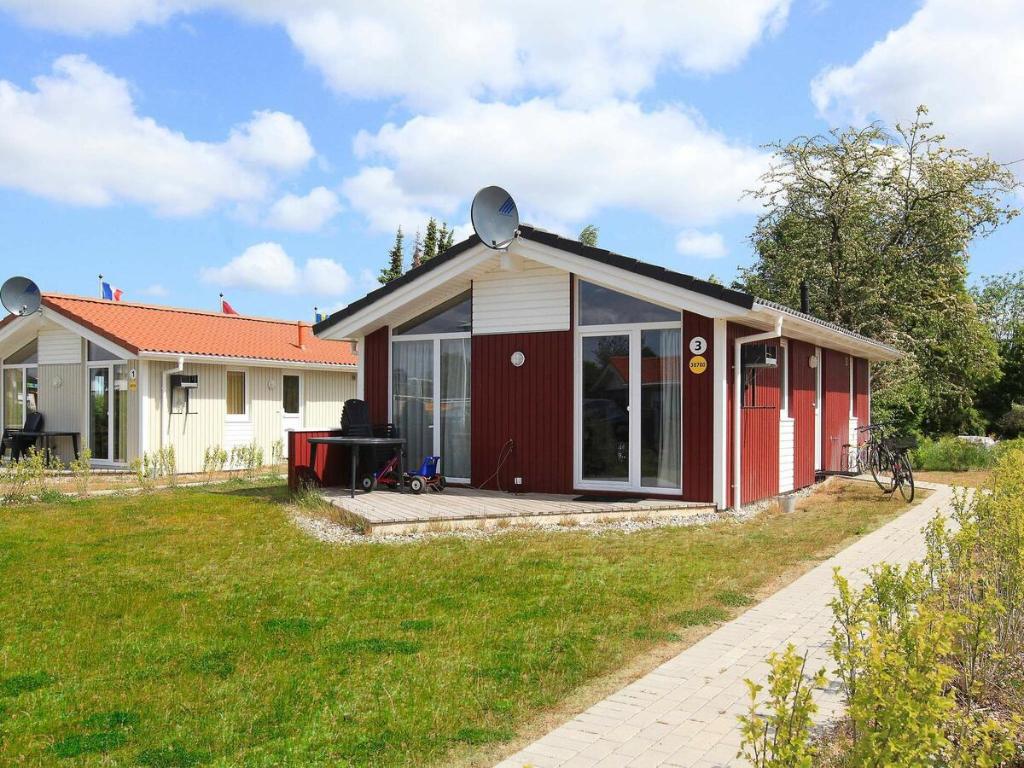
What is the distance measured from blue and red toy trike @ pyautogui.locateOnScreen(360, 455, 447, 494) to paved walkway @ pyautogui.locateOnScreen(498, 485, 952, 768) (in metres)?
6.19

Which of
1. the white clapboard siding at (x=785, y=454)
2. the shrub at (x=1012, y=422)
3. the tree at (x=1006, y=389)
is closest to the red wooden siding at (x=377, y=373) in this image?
the white clapboard siding at (x=785, y=454)

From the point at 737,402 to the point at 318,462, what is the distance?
6110mm

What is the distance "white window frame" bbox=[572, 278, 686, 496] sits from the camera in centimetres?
1048

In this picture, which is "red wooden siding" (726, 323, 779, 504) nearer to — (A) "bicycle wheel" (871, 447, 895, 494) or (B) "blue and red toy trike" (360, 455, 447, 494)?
(A) "bicycle wheel" (871, 447, 895, 494)

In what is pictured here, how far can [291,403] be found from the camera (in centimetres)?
1928

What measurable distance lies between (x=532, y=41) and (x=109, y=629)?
7.52 m

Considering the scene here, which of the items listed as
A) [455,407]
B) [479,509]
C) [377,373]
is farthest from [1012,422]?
[479,509]

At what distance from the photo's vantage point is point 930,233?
932 inches

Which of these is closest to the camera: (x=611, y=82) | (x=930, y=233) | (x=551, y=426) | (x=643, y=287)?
(x=611, y=82)

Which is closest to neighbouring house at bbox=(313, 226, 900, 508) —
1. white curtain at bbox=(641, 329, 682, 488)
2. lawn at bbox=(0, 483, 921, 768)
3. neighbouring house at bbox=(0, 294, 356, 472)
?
white curtain at bbox=(641, 329, 682, 488)

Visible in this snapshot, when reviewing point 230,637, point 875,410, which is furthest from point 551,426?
point 875,410

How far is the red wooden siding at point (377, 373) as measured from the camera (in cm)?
1288

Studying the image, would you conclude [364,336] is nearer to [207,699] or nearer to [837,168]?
[207,699]

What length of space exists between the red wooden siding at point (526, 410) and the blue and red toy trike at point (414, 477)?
612mm
